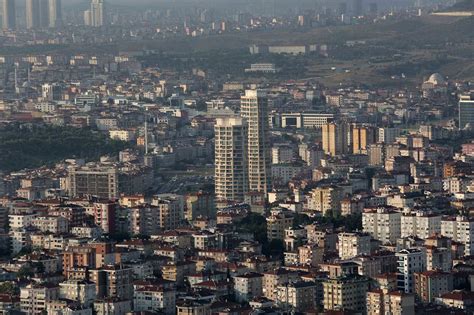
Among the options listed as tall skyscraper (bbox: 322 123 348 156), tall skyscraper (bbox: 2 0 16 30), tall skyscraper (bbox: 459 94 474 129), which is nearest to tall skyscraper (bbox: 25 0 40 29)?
tall skyscraper (bbox: 2 0 16 30)

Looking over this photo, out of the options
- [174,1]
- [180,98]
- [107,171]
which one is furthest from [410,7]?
[107,171]

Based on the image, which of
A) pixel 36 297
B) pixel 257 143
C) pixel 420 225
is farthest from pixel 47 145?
pixel 36 297

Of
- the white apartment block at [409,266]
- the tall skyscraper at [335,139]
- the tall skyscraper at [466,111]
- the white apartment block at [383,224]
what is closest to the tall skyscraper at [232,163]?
the white apartment block at [383,224]

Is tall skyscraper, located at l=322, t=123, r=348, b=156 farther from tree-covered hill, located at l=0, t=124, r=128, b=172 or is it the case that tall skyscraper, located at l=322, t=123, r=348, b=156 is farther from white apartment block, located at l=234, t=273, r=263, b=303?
white apartment block, located at l=234, t=273, r=263, b=303

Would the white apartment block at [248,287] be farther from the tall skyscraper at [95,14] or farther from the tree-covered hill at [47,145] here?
the tall skyscraper at [95,14]

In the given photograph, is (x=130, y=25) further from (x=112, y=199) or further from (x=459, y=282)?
(x=459, y=282)

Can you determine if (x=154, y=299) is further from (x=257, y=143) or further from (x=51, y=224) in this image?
(x=257, y=143)
